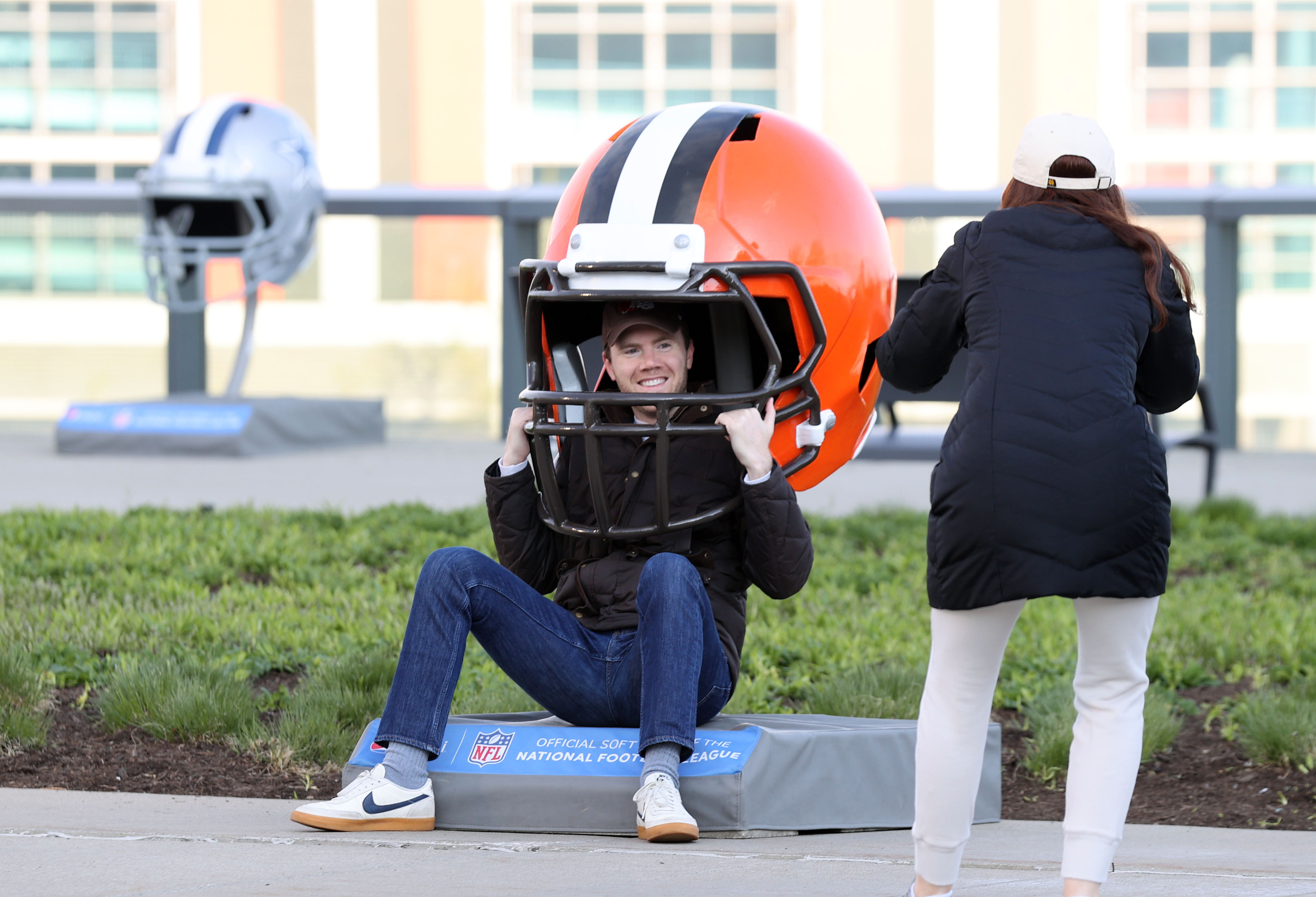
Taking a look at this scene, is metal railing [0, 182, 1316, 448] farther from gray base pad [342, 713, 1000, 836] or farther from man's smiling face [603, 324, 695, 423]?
gray base pad [342, 713, 1000, 836]

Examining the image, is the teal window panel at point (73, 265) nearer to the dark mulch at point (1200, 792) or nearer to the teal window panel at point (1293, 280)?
the teal window panel at point (1293, 280)

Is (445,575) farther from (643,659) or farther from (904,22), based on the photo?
(904,22)

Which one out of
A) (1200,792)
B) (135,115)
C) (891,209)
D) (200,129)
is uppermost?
(135,115)

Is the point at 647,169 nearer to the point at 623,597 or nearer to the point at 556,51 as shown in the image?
the point at 623,597

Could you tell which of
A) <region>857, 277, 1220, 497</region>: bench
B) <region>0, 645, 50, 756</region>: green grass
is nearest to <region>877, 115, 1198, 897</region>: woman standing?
<region>0, 645, 50, 756</region>: green grass

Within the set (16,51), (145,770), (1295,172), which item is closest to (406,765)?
(145,770)

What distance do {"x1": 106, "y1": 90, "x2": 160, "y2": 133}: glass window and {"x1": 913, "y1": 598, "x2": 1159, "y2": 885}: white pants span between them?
3270cm

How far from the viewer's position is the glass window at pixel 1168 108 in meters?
34.6

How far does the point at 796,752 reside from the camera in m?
3.27

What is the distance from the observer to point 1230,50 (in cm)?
3559

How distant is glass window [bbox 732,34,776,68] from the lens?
34.7 metres

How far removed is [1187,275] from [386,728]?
166cm

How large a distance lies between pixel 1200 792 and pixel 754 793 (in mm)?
1253

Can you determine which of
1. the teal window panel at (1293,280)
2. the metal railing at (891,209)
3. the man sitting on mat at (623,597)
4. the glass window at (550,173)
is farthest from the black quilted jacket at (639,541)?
the glass window at (550,173)
